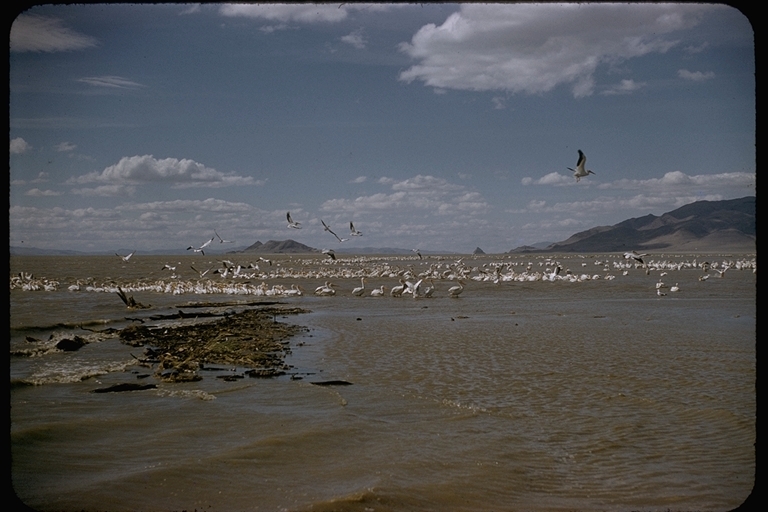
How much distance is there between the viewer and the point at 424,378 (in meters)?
10.8

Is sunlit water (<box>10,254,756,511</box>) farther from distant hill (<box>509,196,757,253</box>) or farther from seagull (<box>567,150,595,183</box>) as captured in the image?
distant hill (<box>509,196,757,253</box>)

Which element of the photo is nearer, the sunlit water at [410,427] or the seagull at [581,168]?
the sunlit water at [410,427]

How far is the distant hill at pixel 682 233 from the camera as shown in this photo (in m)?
138

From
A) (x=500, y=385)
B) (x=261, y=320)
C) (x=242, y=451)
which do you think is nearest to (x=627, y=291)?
(x=261, y=320)

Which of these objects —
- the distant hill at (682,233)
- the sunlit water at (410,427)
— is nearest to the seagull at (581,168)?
the sunlit water at (410,427)

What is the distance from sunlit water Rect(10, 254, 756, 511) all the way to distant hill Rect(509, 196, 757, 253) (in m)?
131

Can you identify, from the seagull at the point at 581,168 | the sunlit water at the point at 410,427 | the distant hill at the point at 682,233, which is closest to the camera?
the sunlit water at the point at 410,427

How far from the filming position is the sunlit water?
19.4ft

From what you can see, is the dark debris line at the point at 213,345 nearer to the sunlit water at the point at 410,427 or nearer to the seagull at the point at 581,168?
the sunlit water at the point at 410,427

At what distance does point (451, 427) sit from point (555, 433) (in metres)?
1.37

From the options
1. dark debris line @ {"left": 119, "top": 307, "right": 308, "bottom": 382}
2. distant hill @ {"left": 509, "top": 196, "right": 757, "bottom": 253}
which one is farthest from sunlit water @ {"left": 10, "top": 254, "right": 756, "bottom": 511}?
distant hill @ {"left": 509, "top": 196, "right": 757, "bottom": 253}

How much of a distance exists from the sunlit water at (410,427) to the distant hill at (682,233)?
130879 mm

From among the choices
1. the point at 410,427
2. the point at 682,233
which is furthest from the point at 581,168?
the point at 682,233
